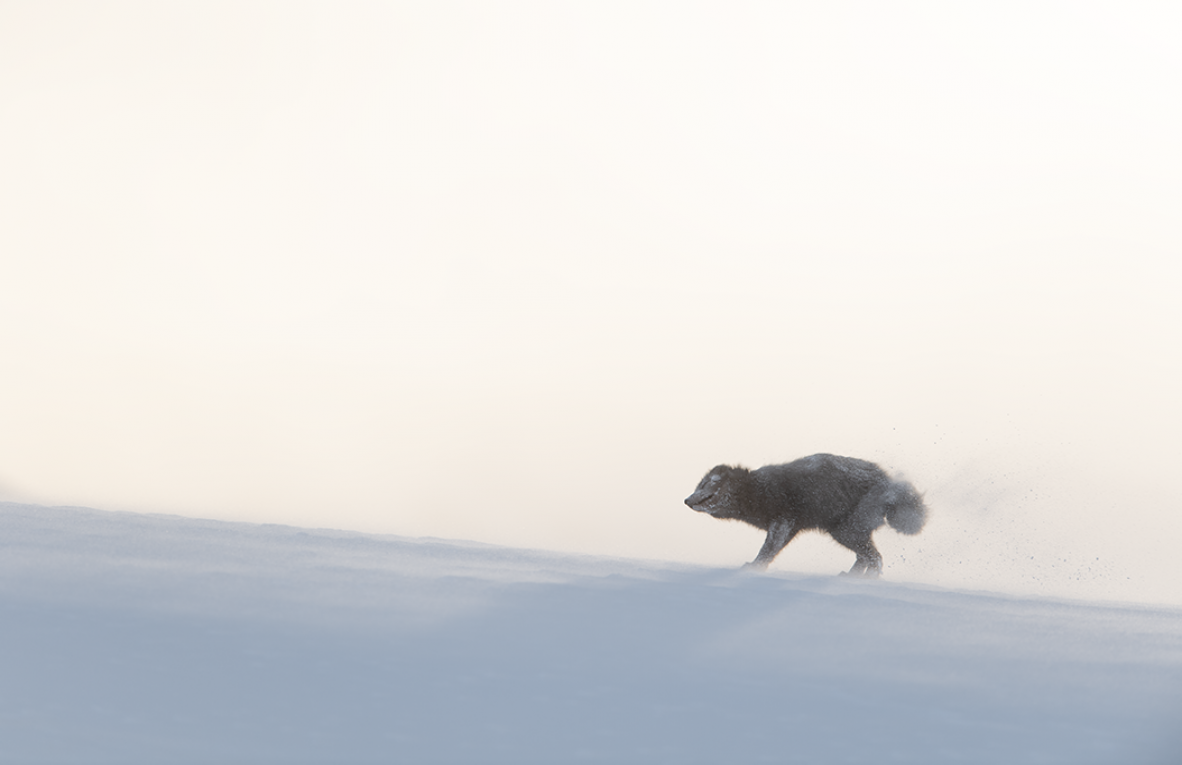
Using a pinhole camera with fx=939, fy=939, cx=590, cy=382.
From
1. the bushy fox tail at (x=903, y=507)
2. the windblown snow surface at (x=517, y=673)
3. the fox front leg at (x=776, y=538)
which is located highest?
the bushy fox tail at (x=903, y=507)

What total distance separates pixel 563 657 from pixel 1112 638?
11.9 ft

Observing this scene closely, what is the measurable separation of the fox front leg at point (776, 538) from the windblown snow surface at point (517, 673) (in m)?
5.25

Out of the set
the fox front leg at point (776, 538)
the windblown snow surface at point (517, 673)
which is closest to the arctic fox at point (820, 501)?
the fox front leg at point (776, 538)

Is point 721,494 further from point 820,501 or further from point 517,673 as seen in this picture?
point 517,673

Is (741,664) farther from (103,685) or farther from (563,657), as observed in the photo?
(103,685)

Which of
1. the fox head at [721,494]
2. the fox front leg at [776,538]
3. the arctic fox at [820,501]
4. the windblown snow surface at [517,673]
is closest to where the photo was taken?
the windblown snow surface at [517,673]

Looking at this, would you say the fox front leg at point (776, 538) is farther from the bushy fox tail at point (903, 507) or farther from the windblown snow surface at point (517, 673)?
the windblown snow surface at point (517, 673)

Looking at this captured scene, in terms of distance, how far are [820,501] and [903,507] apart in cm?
108

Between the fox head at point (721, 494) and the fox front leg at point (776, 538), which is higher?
the fox head at point (721, 494)

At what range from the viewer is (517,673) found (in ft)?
13.6

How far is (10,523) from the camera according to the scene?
752cm

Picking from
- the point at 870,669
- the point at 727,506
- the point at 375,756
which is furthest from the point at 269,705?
the point at 727,506

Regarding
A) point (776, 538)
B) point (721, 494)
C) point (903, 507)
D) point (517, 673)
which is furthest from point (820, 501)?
point (517, 673)

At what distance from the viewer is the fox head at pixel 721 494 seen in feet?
39.2
